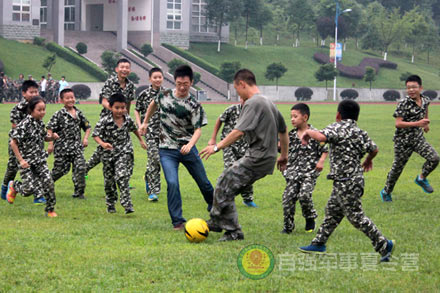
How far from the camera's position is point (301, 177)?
27.3 ft

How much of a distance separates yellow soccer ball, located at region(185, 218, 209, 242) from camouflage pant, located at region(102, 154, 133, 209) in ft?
6.30

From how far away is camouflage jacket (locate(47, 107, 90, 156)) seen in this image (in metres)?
10.5

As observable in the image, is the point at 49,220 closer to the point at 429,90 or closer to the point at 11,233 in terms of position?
the point at 11,233

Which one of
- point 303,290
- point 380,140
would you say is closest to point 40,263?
point 303,290

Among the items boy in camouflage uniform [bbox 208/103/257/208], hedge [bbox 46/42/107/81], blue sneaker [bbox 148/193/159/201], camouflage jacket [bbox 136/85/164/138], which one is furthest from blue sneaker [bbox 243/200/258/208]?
hedge [bbox 46/42/107/81]

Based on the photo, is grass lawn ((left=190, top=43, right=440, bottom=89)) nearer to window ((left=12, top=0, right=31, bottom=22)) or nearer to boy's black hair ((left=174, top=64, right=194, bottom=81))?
window ((left=12, top=0, right=31, bottom=22))

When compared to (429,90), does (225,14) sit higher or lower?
higher

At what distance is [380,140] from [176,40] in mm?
54928

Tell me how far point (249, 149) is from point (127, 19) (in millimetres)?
67031

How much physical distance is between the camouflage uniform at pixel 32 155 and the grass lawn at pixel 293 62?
59.9m

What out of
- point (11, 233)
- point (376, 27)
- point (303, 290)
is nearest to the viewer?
point (303, 290)

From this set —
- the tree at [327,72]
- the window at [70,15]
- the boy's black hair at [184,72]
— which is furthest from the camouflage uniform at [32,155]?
the window at [70,15]

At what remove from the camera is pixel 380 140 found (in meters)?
21.9

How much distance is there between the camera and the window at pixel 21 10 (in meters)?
62.9
